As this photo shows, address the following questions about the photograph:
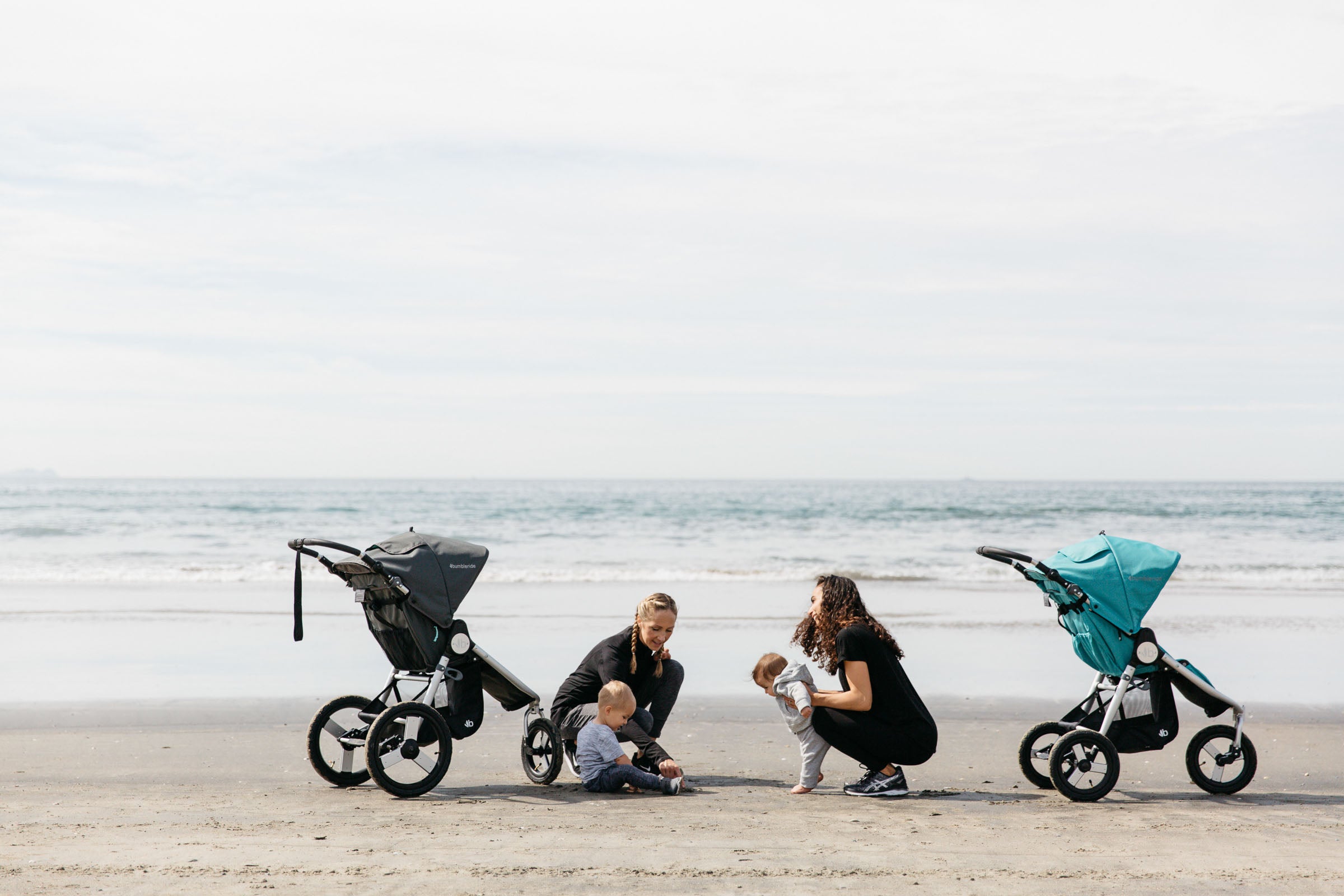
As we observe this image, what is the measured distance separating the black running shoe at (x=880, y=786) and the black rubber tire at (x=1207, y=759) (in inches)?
55.5

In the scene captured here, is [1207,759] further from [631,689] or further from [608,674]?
[608,674]

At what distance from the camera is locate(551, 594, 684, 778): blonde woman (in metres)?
5.25

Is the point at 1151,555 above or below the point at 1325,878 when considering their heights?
above

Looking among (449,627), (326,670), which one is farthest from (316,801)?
(326,670)

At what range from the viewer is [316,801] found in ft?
16.3

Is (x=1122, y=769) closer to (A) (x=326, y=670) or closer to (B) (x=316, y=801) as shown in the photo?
(B) (x=316, y=801)

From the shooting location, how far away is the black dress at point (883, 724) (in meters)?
5.11

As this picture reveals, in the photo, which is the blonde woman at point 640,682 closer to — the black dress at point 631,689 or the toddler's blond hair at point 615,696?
the black dress at point 631,689

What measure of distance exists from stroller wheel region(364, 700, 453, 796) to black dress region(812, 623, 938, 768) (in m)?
1.78

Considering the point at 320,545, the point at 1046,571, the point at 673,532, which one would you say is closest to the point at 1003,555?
the point at 1046,571

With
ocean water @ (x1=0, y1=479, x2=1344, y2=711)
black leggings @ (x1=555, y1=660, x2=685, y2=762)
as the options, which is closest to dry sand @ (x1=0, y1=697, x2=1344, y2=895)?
black leggings @ (x1=555, y1=660, x2=685, y2=762)

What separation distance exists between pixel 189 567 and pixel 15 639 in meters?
8.99

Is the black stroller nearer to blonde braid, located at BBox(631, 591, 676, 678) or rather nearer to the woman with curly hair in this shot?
blonde braid, located at BBox(631, 591, 676, 678)

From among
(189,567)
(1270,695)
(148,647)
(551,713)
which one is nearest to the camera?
(551,713)
